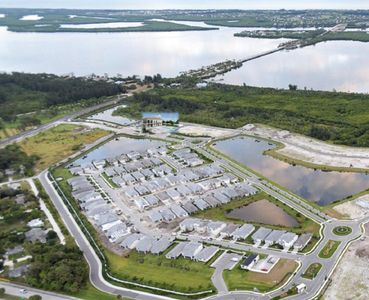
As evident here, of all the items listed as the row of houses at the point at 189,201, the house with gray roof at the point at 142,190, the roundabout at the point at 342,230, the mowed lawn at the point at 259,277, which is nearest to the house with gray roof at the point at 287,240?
the mowed lawn at the point at 259,277

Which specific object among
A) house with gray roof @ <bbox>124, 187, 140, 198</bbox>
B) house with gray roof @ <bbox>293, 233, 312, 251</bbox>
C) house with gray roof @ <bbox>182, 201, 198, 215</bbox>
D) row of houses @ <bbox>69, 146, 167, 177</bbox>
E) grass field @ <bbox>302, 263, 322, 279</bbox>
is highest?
grass field @ <bbox>302, 263, 322, 279</bbox>

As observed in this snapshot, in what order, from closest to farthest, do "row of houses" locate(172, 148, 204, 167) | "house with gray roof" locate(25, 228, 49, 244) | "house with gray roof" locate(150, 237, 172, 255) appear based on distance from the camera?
"house with gray roof" locate(150, 237, 172, 255) → "house with gray roof" locate(25, 228, 49, 244) → "row of houses" locate(172, 148, 204, 167)

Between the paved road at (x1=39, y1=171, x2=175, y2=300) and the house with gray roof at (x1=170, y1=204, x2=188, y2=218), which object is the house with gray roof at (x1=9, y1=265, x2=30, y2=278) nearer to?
the paved road at (x1=39, y1=171, x2=175, y2=300)

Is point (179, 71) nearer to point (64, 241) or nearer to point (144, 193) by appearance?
point (144, 193)

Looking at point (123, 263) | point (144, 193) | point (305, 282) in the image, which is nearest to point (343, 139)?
point (144, 193)

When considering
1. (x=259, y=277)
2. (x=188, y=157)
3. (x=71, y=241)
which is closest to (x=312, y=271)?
(x=259, y=277)

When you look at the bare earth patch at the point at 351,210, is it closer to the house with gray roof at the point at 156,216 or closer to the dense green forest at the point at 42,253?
the house with gray roof at the point at 156,216

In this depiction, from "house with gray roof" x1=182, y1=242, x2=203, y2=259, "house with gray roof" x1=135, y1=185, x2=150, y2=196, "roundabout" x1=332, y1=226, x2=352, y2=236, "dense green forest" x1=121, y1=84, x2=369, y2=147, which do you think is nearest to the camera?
"house with gray roof" x1=182, y1=242, x2=203, y2=259

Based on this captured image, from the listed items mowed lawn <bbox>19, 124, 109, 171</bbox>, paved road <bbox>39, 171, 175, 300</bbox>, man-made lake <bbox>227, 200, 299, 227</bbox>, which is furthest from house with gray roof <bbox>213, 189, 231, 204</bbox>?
mowed lawn <bbox>19, 124, 109, 171</bbox>
